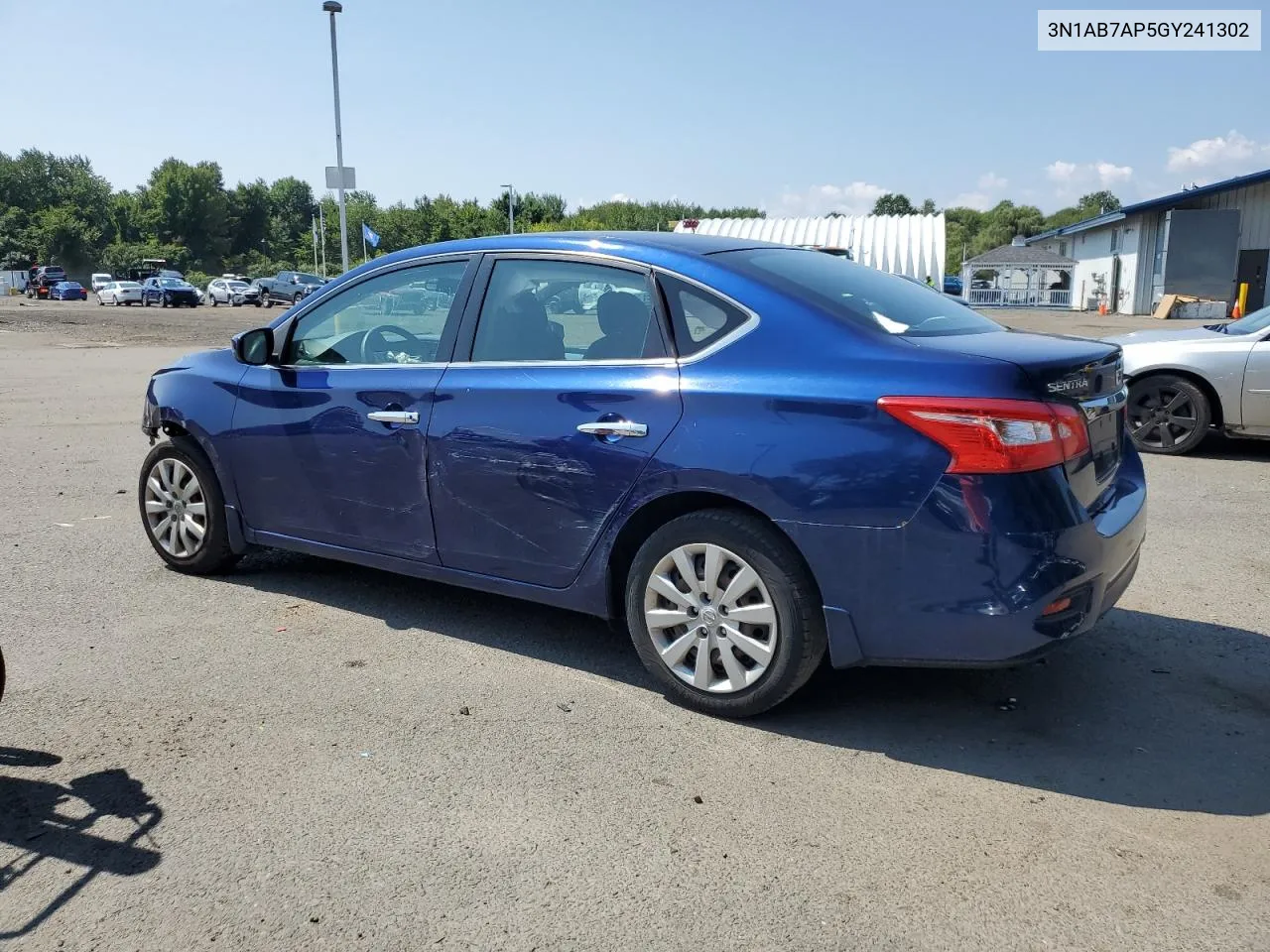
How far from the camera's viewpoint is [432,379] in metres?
4.29

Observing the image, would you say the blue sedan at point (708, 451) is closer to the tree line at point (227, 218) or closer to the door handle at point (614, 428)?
the door handle at point (614, 428)

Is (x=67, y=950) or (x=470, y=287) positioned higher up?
(x=470, y=287)

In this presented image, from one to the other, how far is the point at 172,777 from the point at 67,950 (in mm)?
862

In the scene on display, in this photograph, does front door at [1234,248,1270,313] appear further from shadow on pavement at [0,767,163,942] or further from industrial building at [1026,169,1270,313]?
shadow on pavement at [0,767,163,942]

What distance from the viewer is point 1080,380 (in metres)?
3.45

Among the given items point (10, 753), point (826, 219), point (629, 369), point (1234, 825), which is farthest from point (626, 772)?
point (826, 219)

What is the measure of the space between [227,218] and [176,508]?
127 meters

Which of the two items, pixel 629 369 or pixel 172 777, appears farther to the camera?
pixel 629 369

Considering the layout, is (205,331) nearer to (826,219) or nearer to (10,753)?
(826,219)

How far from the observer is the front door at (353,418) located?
4.36 m

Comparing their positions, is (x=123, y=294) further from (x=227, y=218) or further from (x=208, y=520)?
(x=227, y=218)

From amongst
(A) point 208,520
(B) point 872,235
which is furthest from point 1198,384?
(B) point 872,235

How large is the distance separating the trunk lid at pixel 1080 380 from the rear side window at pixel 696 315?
65cm

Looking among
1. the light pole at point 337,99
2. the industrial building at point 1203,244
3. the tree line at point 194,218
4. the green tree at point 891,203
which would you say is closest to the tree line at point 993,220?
the green tree at point 891,203
